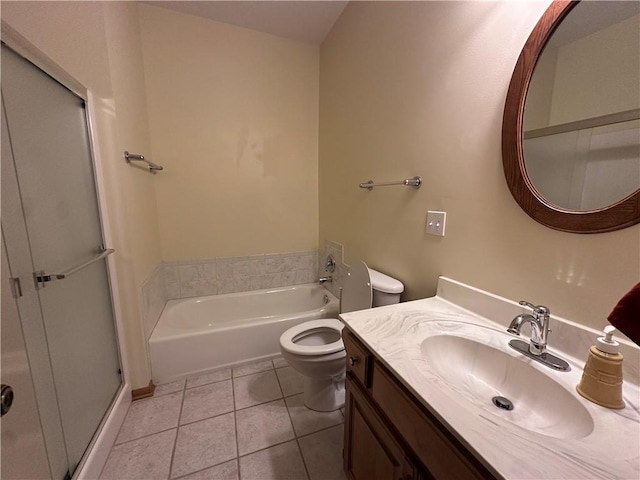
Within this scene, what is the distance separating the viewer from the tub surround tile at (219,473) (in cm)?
116

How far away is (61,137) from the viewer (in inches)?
42.7

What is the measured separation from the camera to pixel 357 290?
158cm

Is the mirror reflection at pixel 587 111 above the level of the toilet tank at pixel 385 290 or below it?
above

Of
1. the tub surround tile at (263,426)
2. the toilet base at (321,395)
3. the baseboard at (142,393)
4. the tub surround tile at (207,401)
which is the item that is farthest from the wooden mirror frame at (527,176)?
the baseboard at (142,393)

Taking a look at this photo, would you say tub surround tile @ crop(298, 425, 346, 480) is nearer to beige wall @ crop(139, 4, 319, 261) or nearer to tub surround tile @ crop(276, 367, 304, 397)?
tub surround tile @ crop(276, 367, 304, 397)

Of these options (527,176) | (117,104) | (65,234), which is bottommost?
(65,234)

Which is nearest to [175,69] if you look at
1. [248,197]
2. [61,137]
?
[248,197]

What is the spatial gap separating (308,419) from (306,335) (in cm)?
46

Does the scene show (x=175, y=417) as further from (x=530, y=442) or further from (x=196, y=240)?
(x=530, y=442)

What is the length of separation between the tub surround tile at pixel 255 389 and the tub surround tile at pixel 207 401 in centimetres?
5

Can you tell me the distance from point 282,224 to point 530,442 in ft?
7.22

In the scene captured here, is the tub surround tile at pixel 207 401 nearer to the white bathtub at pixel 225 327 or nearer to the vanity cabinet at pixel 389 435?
the white bathtub at pixel 225 327

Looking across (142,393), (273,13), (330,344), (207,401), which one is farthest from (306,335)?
(273,13)

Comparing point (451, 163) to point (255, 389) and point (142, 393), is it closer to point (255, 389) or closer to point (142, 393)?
point (255, 389)
